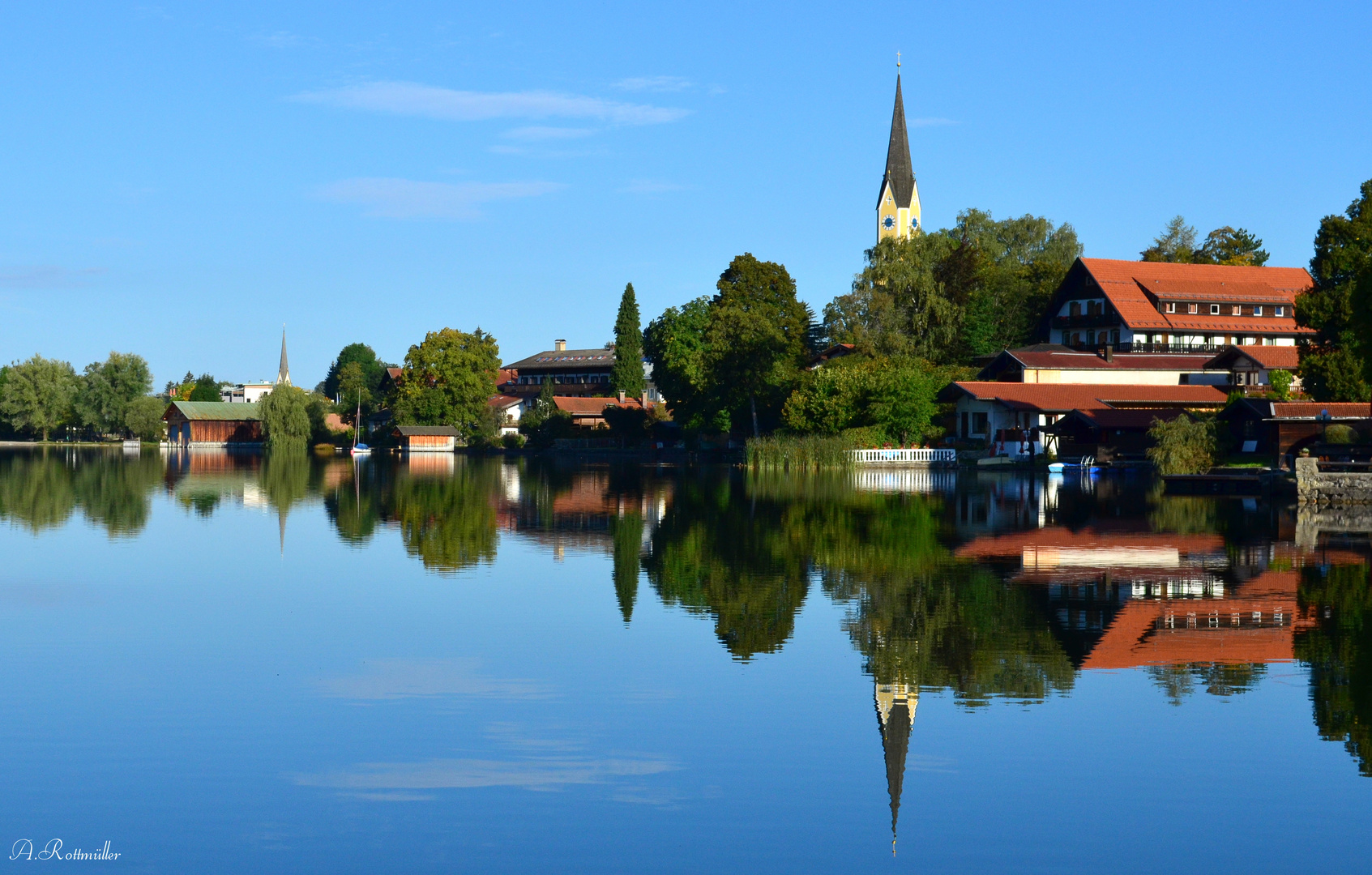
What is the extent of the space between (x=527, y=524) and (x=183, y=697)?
18858mm

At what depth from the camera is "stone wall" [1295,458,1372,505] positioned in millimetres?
35344

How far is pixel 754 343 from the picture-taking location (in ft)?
224

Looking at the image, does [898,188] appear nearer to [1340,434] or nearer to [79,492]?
[1340,434]

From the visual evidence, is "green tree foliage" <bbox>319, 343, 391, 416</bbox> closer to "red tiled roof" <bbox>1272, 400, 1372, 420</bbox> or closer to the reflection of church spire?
"red tiled roof" <bbox>1272, 400, 1372, 420</bbox>

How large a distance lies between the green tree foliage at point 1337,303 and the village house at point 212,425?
88851 mm

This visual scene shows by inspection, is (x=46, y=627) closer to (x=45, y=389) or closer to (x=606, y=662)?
(x=606, y=662)

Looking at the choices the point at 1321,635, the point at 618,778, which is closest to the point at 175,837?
the point at 618,778

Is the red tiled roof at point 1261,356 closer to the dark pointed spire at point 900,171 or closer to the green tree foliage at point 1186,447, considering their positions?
the green tree foliage at point 1186,447

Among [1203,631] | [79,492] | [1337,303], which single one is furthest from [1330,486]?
[79,492]

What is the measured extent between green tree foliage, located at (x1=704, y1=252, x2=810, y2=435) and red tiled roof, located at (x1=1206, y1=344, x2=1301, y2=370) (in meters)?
21.4

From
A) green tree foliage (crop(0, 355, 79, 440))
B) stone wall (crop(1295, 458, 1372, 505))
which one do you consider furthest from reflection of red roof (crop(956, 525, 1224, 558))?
green tree foliage (crop(0, 355, 79, 440))

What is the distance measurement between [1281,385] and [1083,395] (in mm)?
12178

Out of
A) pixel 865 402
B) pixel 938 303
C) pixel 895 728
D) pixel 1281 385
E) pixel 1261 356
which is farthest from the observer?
pixel 938 303

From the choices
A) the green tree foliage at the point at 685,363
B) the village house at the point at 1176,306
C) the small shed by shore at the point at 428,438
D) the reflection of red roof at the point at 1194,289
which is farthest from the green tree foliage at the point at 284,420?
the reflection of red roof at the point at 1194,289
